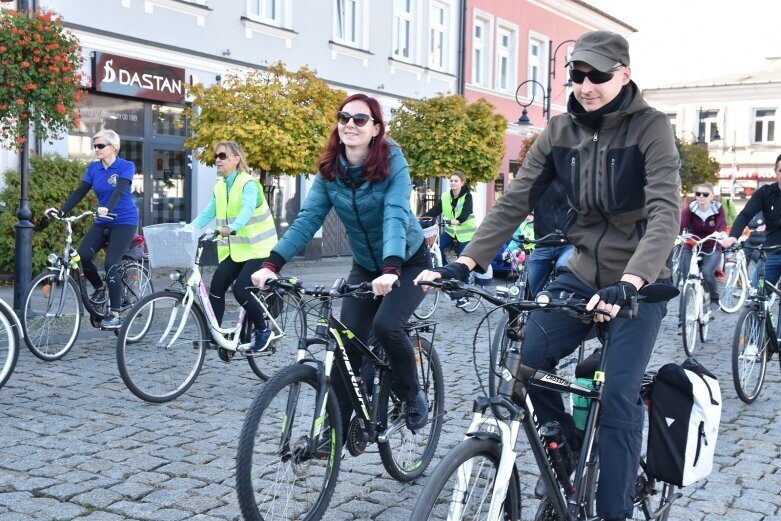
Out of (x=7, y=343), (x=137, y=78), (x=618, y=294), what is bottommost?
(x=7, y=343)

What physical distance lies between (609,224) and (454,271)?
672 millimetres

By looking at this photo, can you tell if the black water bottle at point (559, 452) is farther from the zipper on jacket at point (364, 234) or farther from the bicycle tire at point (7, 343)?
the bicycle tire at point (7, 343)

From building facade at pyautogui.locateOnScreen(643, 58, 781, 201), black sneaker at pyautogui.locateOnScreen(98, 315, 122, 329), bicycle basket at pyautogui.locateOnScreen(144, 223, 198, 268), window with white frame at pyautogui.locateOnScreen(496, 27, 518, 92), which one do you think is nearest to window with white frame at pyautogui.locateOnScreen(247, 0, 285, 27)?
black sneaker at pyautogui.locateOnScreen(98, 315, 122, 329)

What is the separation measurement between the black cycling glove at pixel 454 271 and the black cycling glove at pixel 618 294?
1.80 ft

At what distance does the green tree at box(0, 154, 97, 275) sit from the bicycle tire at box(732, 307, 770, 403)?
8.98 meters

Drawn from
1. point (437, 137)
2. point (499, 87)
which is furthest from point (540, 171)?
point (499, 87)

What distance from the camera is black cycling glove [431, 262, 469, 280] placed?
3112 millimetres

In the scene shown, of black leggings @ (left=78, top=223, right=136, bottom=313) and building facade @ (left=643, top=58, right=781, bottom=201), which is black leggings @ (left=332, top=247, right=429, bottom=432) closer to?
black leggings @ (left=78, top=223, right=136, bottom=313)

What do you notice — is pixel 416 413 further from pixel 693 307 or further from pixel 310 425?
pixel 693 307

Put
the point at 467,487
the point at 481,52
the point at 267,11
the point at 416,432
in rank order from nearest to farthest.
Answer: the point at 467,487 < the point at 416,432 < the point at 267,11 < the point at 481,52

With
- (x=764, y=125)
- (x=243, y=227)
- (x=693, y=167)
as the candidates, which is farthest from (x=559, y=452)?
(x=764, y=125)

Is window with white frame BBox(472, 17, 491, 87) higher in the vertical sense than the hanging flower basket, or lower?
higher

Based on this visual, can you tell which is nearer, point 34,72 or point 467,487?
point 467,487

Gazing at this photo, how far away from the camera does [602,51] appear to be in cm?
322
